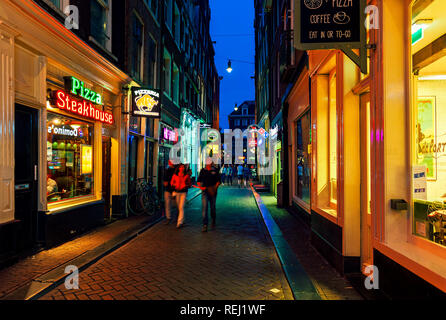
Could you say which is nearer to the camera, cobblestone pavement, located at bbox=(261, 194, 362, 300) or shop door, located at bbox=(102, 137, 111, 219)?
cobblestone pavement, located at bbox=(261, 194, 362, 300)

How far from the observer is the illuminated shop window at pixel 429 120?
11.4ft

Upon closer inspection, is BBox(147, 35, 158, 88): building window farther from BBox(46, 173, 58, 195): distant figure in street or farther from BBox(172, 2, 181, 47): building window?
BBox(46, 173, 58, 195): distant figure in street

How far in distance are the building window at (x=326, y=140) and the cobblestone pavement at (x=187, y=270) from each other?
1668mm

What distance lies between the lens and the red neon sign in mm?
6516

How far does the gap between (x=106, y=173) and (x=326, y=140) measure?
6.77 meters

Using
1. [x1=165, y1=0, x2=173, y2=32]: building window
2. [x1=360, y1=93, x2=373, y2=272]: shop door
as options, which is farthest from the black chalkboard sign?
[x1=165, y1=0, x2=173, y2=32]: building window

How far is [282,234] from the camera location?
24.5 feet

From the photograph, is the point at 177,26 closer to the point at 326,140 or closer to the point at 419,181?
the point at 326,140

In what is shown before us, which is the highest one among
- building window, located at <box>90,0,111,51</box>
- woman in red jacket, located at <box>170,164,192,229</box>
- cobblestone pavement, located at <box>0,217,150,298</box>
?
building window, located at <box>90,0,111,51</box>

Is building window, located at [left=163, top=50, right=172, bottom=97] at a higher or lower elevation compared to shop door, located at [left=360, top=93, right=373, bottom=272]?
higher

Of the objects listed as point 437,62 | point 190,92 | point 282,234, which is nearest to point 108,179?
point 282,234

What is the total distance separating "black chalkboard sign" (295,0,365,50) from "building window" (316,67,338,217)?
2.26 metres

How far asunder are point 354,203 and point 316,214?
150 centimetres
